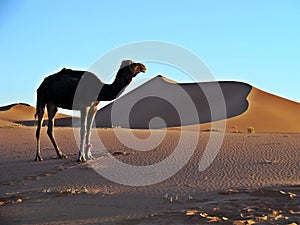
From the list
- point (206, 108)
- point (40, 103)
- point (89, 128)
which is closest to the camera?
point (89, 128)

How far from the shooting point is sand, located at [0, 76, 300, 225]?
244 inches

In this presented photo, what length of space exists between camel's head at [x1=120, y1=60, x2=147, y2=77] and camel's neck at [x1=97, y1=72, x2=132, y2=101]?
0.47 ft

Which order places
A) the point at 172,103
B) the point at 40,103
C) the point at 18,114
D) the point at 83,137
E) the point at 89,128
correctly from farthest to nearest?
the point at 18,114
the point at 172,103
the point at 40,103
the point at 89,128
the point at 83,137

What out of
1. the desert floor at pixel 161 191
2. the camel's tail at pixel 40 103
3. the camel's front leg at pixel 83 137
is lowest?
the desert floor at pixel 161 191

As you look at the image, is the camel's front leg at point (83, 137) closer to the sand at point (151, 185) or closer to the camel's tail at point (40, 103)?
the sand at point (151, 185)

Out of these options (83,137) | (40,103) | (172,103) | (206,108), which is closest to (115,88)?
(83,137)

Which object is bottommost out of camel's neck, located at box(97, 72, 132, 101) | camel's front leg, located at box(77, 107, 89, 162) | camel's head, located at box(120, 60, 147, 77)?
camel's front leg, located at box(77, 107, 89, 162)

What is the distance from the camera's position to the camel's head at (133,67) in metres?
10.8

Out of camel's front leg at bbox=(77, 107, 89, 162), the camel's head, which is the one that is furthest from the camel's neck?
camel's front leg at bbox=(77, 107, 89, 162)

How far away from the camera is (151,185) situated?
28.3 ft

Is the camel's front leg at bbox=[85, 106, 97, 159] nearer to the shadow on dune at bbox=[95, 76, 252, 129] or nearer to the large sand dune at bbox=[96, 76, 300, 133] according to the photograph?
the large sand dune at bbox=[96, 76, 300, 133]

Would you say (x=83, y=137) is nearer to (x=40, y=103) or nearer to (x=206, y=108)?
(x=40, y=103)

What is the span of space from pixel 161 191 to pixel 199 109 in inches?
1930

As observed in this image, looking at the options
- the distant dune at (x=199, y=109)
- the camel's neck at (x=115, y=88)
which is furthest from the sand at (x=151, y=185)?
the distant dune at (x=199, y=109)
